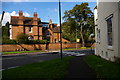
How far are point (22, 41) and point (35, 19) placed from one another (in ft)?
37.0

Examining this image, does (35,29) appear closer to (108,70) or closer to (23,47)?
(23,47)

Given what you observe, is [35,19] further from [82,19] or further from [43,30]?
[82,19]

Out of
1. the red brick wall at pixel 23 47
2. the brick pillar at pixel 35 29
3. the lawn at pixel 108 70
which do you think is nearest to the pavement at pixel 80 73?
the lawn at pixel 108 70

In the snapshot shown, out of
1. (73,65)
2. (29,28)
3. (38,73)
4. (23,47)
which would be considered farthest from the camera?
(29,28)

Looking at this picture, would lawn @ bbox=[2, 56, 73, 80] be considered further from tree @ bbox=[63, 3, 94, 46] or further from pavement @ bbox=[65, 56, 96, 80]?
tree @ bbox=[63, 3, 94, 46]

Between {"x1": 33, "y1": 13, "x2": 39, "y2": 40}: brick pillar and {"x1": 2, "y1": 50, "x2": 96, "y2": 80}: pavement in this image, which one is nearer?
{"x1": 2, "y1": 50, "x2": 96, "y2": 80}: pavement

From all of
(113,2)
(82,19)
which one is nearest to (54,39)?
(82,19)

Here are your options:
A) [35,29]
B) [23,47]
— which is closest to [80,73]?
[23,47]

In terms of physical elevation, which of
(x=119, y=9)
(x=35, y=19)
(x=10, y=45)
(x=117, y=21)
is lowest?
(x=10, y=45)

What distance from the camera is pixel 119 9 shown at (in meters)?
8.41

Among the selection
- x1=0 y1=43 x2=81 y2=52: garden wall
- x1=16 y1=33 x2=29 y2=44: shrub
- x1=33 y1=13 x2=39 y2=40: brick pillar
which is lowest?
x1=0 y1=43 x2=81 y2=52: garden wall

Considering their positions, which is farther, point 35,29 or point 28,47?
point 35,29

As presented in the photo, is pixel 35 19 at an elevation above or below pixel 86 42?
above

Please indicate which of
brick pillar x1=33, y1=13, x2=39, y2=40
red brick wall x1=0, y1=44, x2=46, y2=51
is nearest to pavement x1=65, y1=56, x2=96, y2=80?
red brick wall x1=0, y1=44, x2=46, y2=51
